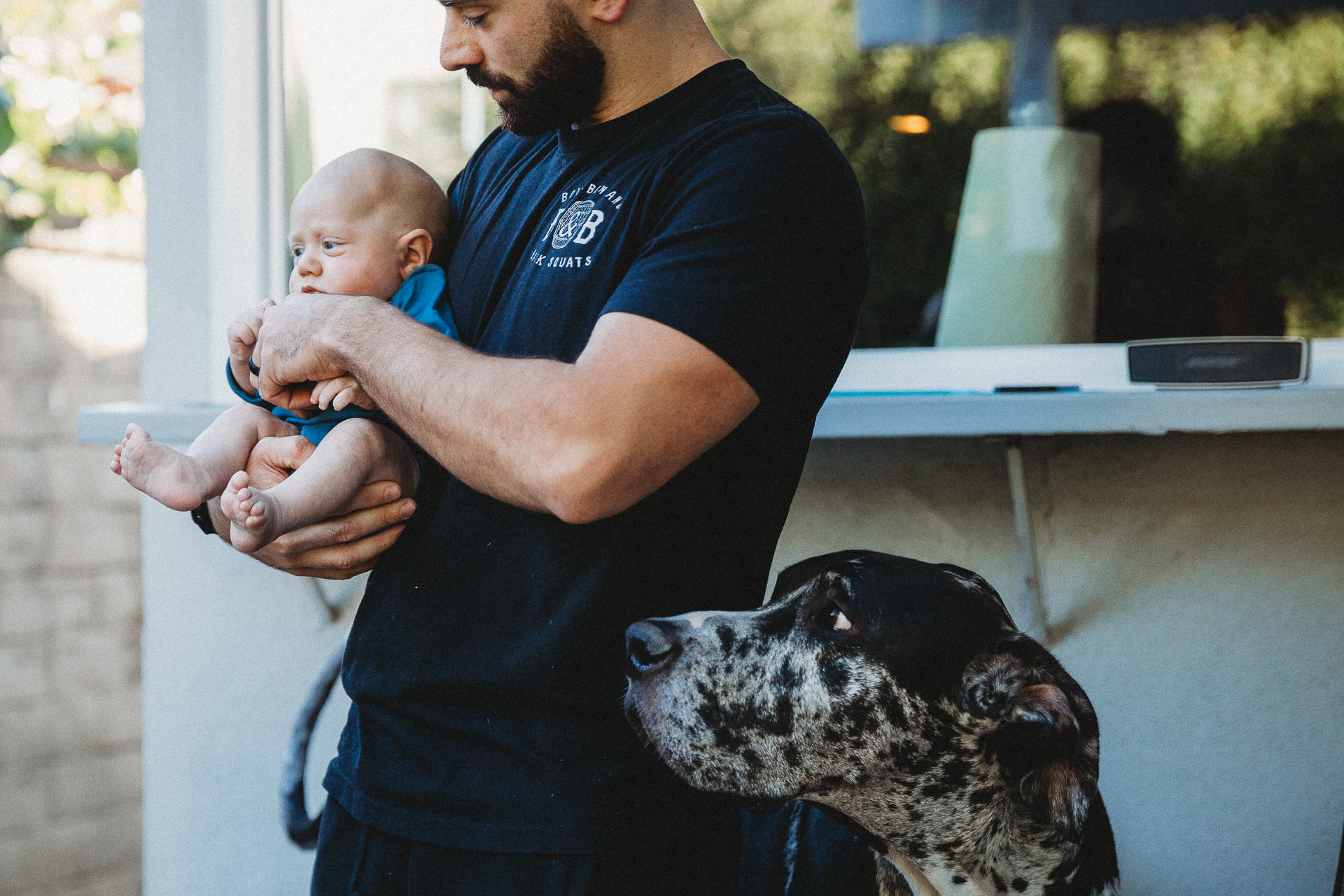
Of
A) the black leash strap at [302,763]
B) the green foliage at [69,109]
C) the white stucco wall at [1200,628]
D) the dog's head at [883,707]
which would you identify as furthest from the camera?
the green foliage at [69,109]

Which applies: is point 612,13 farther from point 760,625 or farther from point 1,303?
point 1,303

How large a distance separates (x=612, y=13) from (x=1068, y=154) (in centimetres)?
174

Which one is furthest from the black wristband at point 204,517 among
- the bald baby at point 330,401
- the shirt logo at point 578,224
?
the shirt logo at point 578,224

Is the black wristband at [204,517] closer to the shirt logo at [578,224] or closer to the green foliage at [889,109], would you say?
the shirt logo at [578,224]

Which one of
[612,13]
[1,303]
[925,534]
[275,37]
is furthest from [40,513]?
[612,13]

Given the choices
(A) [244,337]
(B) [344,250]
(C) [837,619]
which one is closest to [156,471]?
(A) [244,337]

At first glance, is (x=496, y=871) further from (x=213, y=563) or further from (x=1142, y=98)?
(x=1142, y=98)

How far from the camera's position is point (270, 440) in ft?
4.92

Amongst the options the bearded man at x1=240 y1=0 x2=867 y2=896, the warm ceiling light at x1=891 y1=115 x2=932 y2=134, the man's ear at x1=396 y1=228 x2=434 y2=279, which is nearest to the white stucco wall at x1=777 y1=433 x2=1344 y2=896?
the warm ceiling light at x1=891 y1=115 x2=932 y2=134

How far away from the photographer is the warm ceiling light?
9.68 ft

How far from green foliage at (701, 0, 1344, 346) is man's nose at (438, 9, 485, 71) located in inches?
62.5

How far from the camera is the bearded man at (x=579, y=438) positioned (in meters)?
1.10

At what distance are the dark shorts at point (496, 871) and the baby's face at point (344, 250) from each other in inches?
A: 28.0

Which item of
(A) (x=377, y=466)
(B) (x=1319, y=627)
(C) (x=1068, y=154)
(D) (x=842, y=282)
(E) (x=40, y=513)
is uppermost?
(C) (x=1068, y=154)
